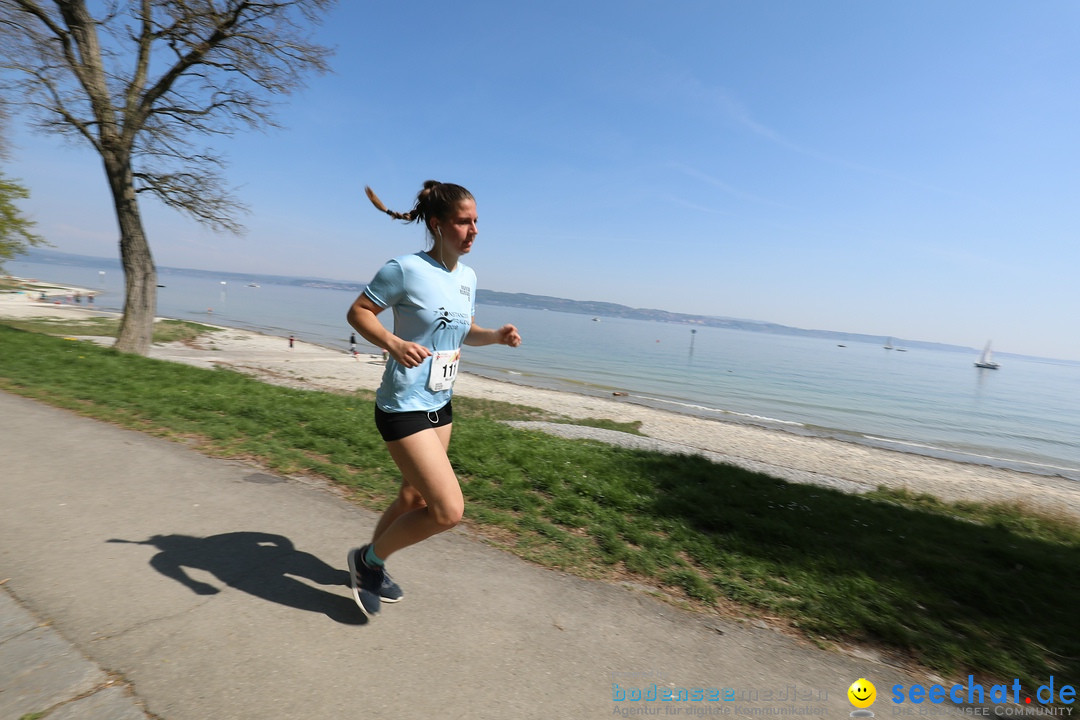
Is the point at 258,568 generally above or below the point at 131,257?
below

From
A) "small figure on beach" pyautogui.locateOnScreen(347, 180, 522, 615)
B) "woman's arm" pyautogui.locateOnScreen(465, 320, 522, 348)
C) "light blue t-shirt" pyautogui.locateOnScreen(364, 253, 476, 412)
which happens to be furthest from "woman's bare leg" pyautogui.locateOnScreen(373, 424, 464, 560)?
"woman's arm" pyautogui.locateOnScreen(465, 320, 522, 348)

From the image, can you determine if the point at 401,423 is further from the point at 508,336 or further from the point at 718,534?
the point at 718,534

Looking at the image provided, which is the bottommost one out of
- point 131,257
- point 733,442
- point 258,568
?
point 733,442

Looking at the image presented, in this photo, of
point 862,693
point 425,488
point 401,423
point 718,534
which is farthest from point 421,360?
point 718,534

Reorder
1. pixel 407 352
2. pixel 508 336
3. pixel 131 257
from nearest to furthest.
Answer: pixel 407 352 → pixel 508 336 → pixel 131 257

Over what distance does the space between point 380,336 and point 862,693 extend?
275 centimetres

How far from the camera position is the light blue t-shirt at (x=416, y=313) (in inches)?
102

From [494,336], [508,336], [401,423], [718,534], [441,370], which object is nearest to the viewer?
[401,423]

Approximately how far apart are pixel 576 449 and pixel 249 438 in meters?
3.58

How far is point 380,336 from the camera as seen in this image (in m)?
2.52

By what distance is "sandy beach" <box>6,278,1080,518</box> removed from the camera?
13.1 meters

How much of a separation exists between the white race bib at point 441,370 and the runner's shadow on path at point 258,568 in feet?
4.06

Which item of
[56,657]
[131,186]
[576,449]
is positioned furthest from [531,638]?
[131,186]

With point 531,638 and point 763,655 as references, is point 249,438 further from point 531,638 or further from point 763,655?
point 763,655
